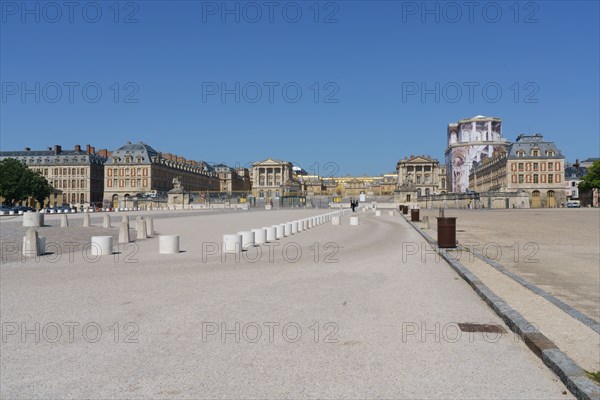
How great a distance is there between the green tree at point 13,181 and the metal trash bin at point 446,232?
278 feet

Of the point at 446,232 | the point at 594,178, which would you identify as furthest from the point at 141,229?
the point at 594,178

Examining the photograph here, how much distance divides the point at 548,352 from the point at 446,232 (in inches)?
466

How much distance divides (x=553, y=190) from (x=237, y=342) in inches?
4106

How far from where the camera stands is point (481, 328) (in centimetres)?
693

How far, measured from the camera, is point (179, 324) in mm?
7078

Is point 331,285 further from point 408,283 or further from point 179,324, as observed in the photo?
point 179,324

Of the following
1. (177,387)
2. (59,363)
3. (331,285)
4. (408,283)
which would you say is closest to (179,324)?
(59,363)

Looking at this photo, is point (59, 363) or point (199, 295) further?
point (199, 295)

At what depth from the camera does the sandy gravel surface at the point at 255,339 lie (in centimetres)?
484

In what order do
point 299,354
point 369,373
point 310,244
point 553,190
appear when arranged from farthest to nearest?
point 553,190 → point 310,244 → point 299,354 → point 369,373

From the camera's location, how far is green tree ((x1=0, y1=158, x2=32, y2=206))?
8425cm

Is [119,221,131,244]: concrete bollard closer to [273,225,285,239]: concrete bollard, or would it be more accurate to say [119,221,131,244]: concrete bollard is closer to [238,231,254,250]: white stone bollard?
[238,231,254,250]: white stone bollard

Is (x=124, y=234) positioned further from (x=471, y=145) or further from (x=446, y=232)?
(x=471, y=145)

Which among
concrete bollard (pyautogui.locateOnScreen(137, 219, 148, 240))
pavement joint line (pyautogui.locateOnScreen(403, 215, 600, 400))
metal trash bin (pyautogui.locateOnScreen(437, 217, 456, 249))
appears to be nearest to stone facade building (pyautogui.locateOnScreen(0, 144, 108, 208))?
→ concrete bollard (pyautogui.locateOnScreen(137, 219, 148, 240))
